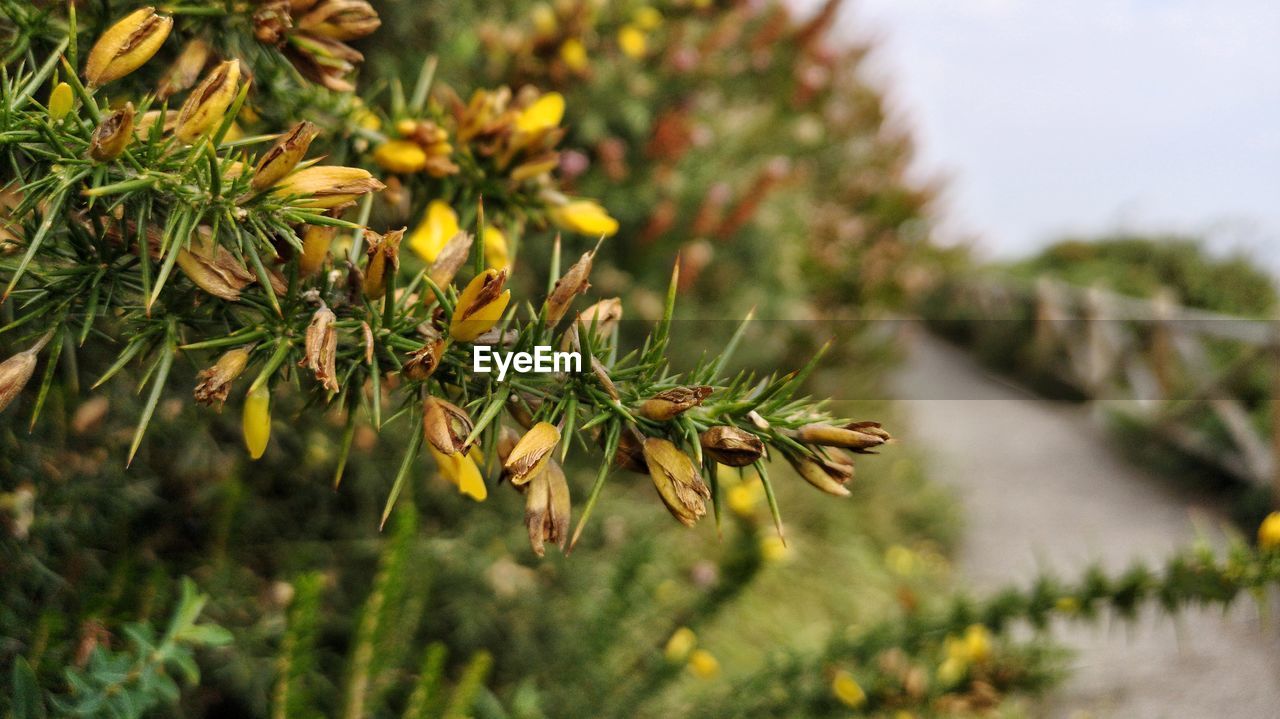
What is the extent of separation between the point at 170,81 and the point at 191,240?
5.9 inches

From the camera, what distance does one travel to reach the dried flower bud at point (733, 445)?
392 millimetres

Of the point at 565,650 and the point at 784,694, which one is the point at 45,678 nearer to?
the point at 565,650

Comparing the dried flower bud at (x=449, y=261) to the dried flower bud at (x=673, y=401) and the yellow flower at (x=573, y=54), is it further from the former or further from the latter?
the yellow flower at (x=573, y=54)

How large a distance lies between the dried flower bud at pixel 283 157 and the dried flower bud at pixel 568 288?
16 centimetres

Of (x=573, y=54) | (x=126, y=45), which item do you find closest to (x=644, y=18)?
(x=573, y=54)

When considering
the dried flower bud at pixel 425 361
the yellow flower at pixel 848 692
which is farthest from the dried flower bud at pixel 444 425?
the yellow flower at pixel 848 692

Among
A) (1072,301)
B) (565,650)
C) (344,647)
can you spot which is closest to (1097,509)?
(1072,301)

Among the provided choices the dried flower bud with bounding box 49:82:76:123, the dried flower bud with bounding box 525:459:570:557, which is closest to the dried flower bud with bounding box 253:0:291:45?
the dried flower bud with bounding box 49:82:76:123

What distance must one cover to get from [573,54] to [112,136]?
1311 mm

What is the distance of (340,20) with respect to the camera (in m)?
0.51

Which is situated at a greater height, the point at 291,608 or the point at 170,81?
the point at 170,81

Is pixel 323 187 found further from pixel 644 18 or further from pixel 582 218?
pixel 644 18

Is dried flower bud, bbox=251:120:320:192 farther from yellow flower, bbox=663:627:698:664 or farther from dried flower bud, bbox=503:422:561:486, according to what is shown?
yellow flower, bbox=663:627:698:664

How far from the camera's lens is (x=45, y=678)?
67 cm
